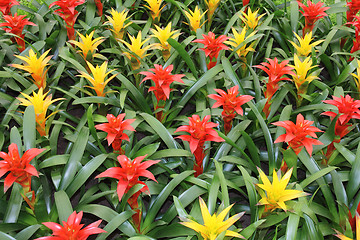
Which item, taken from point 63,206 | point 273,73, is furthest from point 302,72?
point 63,206

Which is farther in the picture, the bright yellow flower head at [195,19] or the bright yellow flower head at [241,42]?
the bright yellow flower head at [195,19]

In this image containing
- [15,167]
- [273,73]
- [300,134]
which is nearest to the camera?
[15,167]

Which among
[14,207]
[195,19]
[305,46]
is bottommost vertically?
[14,207]

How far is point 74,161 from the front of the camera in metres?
1.83

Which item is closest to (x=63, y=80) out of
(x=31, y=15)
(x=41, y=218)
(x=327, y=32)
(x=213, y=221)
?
(x=31, y=15)

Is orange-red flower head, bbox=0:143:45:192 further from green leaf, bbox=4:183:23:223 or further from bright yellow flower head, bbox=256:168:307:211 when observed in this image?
bright yellow flower head, bbox=256:168:307:211

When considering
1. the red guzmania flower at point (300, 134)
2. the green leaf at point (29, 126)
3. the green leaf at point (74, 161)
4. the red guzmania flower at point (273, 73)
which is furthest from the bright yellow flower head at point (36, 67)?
the red guzmania flower at point (300, 134)

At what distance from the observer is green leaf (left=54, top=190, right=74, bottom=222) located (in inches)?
63.2

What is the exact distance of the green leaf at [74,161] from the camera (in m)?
1.79

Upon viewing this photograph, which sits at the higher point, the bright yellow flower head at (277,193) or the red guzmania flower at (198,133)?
the red guzmania flower at (198,133)

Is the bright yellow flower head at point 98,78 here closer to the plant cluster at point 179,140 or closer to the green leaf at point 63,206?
the plant cluster at point 179,140

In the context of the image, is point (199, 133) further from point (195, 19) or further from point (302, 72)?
point (195, 19)

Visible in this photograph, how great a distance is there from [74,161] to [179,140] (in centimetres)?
67

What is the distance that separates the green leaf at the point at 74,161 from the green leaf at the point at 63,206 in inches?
4.6
